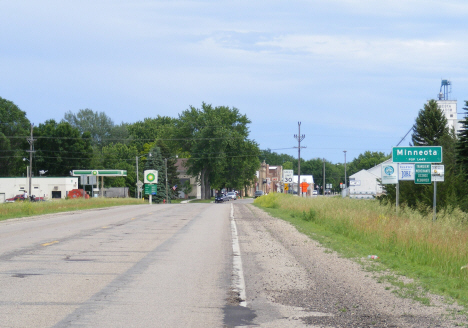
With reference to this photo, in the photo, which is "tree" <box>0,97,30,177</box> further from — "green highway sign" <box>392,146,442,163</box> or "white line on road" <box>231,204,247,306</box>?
"white line on road" <box>231,204,247,306</box>

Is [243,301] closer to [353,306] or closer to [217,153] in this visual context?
[353,306]

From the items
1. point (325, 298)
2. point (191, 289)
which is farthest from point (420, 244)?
point (191, 289)

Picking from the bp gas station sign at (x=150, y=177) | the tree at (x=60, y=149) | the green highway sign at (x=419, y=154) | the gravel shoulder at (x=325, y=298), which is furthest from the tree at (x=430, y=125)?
the tree at (x=60, y=149)

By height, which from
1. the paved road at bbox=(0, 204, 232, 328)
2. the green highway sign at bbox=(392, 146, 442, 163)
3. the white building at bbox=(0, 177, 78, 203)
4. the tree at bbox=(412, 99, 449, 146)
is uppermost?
the tree at bbox=(412, 99, 449, 146)

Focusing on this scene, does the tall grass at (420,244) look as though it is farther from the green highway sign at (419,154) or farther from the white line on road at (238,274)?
the white line on road at (238,274)

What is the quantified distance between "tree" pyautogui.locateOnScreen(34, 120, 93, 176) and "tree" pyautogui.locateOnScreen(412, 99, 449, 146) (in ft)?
197

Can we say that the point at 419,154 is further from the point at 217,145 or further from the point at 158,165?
the point at 158,165

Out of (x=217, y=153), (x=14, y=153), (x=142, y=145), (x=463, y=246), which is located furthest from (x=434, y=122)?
(x=142, y=145)

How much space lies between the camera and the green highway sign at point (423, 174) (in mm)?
21359

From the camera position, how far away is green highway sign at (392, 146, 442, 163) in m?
21.6

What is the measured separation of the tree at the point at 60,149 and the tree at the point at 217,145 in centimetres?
1741

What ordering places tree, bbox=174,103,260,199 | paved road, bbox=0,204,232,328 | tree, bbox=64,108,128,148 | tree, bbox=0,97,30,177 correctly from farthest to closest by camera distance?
tree, bbox=64,108,128,148 → tree, bbox=0,97,30,177 → tree, bbox=174,103,260,199 → paved road, bbox=0,204,232,328

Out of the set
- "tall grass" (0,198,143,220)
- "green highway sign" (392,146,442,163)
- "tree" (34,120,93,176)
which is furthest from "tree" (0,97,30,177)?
"green highway sign" (392,146,442,163)

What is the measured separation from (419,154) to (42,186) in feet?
246
